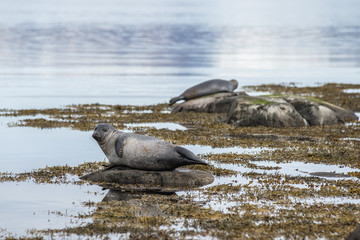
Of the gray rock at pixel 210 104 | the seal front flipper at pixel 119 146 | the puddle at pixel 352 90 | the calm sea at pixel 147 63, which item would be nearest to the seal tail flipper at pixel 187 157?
the seal front flipper at pixel 119 146

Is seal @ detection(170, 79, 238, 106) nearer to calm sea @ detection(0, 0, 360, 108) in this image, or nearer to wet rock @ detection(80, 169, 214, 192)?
calm sea @ detection(0, 0, 360, 108)

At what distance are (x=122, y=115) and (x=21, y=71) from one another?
23.4 metres

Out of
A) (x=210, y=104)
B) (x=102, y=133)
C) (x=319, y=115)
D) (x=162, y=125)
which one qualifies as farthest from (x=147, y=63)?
(x=102, y=133)

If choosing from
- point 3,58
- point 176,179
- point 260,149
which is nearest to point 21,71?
point 3,58

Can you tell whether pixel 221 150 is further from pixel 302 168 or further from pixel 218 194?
pixel 218 194

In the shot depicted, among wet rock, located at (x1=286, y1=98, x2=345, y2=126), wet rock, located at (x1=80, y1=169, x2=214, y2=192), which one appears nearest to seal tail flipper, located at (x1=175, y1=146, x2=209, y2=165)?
wet rock, located at (x1=80, y1=169, x2=214, y2=192)

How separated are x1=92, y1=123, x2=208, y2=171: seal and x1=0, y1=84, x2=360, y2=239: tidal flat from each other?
73 cm

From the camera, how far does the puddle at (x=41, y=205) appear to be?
10.5 meters

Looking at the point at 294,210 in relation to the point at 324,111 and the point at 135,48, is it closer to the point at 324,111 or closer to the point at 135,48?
the point at 324,111

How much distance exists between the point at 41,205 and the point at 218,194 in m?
2.99

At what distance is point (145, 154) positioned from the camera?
13969mm

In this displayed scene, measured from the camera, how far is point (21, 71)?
1875 inches

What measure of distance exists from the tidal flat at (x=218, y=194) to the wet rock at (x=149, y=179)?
1.06ft

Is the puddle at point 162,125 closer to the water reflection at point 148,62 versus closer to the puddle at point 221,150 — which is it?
the puddle at point 221,150
